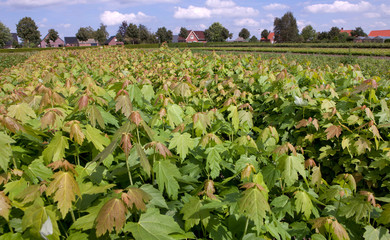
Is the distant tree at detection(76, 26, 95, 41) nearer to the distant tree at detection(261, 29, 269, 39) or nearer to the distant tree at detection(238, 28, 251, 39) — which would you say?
the distant tree at detection(238, 28, 251, 39)

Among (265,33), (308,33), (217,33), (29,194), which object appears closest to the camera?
(29,194)

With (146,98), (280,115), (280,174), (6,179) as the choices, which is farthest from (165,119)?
(280,115)

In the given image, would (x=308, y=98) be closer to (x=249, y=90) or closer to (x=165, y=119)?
(x=249, y=90)

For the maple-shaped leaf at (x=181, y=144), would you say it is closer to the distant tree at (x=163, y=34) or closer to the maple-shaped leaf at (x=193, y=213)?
the maple-shaped leaf at (x=193, y=213)

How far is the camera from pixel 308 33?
99.7 meters

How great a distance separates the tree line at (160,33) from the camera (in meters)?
82.2

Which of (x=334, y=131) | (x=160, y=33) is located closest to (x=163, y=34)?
(x=160, y=33)

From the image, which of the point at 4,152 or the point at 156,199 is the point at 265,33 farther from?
the point at 4,152

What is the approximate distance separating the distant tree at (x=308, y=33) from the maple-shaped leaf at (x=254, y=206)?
109621 millimetres

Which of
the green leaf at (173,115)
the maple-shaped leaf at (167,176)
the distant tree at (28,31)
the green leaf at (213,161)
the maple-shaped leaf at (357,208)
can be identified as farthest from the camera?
the distant tree at (28,31)

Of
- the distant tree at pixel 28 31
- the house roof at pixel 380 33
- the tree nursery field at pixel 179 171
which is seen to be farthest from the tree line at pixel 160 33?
the tree nursery field at pixel 179 171

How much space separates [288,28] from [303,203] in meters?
101

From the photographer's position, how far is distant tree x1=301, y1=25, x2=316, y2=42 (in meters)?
99.2

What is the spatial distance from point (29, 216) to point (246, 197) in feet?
3.78
